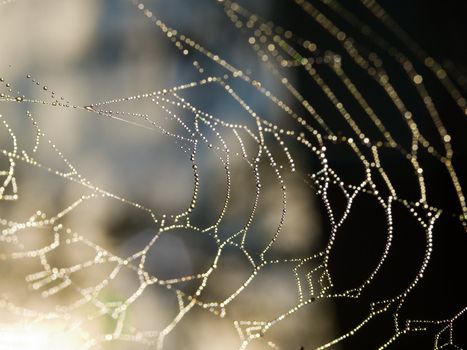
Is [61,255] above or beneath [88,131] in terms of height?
beneath

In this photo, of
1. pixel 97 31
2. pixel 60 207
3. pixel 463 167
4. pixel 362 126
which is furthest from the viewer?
pixel 97 31

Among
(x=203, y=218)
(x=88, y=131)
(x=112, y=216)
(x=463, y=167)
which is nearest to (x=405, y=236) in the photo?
(x=463, y=167)

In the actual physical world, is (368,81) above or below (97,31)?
below

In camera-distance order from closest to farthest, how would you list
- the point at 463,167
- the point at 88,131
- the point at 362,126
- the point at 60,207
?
A: the point at 463,167
the point at 362,126
the point at 60,207
the point at 88,131

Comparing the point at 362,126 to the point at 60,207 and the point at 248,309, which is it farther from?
the point at 60,207

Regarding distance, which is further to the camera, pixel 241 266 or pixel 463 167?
pixel 241 266

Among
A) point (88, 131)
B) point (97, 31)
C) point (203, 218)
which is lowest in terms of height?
point (203, 218)

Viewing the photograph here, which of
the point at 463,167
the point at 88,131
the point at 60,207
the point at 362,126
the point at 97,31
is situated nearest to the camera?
the point at 463,167

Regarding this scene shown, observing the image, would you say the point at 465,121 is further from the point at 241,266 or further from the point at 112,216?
the point at 112,216

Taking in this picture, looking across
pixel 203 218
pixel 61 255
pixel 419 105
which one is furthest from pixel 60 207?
pixel 419 105
